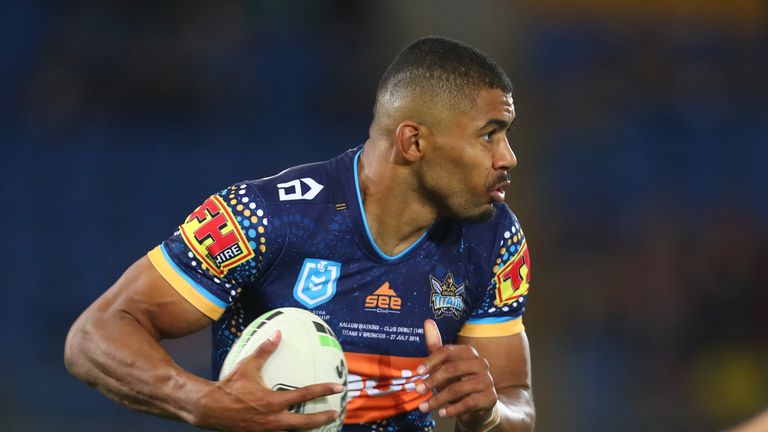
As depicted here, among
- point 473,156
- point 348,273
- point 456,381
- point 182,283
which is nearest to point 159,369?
point 182,283

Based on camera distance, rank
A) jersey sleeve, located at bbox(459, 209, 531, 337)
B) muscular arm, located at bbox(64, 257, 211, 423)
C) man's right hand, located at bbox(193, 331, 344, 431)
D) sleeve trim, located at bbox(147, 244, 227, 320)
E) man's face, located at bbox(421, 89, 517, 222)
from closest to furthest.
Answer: man's right hand, located at bbox(193, 331, 344, 431) → muscular arm, located at bbox(64, 257, 211, 423) → sleeve trim, located at bbox(147, 244, 227, 320) → man's face, located at bbox(421, 89, 517, 222) → jersey sleeve, located at bbox(459, 209, 531, 337)

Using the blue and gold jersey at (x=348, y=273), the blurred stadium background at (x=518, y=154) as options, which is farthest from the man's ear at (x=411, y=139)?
the blurred stadium background at (x=518, y=154)

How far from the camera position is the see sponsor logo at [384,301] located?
122 inches

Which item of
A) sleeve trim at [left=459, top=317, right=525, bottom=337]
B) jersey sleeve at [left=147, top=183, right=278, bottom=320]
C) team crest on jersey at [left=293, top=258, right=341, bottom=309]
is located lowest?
sleeve trim at [left=459, top=317, right=525, bottom=337]

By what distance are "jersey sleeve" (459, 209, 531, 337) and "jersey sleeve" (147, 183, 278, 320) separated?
2.57ft

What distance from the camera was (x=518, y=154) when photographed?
7.01m

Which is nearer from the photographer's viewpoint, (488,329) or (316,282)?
(316,282)

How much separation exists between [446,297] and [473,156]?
486mm

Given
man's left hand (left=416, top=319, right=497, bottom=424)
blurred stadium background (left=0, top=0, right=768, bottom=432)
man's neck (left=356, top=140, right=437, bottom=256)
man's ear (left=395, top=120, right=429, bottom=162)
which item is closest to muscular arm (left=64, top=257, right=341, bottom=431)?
man's left hand (left=416, top=319, right=497, bottom=424)

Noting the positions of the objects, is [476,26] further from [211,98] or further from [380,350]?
[380,350]

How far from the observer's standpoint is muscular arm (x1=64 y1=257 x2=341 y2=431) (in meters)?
2.51

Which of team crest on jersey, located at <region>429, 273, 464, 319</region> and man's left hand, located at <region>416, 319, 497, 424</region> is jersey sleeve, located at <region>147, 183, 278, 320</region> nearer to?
team crest on jersey, located at <region>429, 273, 464, 319</region>

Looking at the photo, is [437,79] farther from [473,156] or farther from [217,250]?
[217,250]

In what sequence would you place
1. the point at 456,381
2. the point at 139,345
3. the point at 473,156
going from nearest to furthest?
the point at 456,381 → the point at 139,345 → the point at 473,156
